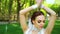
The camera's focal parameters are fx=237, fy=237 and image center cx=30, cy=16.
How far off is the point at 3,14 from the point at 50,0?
10734 millimetres

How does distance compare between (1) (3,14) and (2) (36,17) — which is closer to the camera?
(2) (36,17)

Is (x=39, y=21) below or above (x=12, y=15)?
above

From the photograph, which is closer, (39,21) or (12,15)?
(39,21)

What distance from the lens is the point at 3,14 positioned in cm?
2958

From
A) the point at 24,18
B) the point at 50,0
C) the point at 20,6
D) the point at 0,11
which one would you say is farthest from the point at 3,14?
the point at 24,18

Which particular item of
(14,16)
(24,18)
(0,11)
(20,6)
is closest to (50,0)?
(14,16)

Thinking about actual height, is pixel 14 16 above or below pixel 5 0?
below

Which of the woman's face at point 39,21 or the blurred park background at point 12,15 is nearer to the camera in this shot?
the woman's face at point 39,21

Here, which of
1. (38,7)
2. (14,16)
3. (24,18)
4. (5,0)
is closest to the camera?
(38,7)

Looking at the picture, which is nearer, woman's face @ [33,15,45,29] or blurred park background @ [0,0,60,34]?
woman's face @ [33,15,45,29]

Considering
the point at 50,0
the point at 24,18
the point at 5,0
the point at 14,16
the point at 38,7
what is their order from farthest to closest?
the point at 50,0 < the point at 14,16 < the point at 5,0 < the point at 24,18 < the point at 38,7

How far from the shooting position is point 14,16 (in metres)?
31.0

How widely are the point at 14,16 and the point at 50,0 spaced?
29.4 ft

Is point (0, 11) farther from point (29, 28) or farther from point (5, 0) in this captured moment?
point (29, 28)
